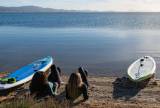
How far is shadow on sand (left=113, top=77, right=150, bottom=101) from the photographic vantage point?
1340 cm

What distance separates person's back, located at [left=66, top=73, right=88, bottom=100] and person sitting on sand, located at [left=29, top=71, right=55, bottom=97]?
1.85 ft

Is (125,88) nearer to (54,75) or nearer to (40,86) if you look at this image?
(54,75)

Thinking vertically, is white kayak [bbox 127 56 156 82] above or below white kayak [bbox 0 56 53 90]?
below

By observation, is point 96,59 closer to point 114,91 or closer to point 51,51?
point 51,51

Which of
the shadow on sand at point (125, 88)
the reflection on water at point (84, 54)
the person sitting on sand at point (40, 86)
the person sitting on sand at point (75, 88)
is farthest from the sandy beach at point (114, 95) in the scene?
the reflection on water at point (84, 54)

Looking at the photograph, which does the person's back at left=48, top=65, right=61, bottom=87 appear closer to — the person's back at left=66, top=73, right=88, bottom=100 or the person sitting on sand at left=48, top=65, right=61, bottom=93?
the person sitting on sand at left=48, top=65, right=61, bottom=93

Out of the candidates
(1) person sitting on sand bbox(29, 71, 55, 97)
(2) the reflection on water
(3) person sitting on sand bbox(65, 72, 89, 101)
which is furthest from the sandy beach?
(2) the reflection on water

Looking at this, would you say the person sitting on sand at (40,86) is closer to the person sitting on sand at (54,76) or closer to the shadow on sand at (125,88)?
the person sitting on sand at (54,76)

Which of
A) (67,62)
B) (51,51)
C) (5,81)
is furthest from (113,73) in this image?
(51,51)

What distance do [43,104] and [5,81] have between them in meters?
4.90

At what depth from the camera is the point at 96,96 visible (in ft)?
43.2

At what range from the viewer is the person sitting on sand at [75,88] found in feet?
38.1

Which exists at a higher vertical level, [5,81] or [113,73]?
[5,81]

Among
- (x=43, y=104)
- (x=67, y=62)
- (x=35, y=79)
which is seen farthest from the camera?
(x=67, y=62)
